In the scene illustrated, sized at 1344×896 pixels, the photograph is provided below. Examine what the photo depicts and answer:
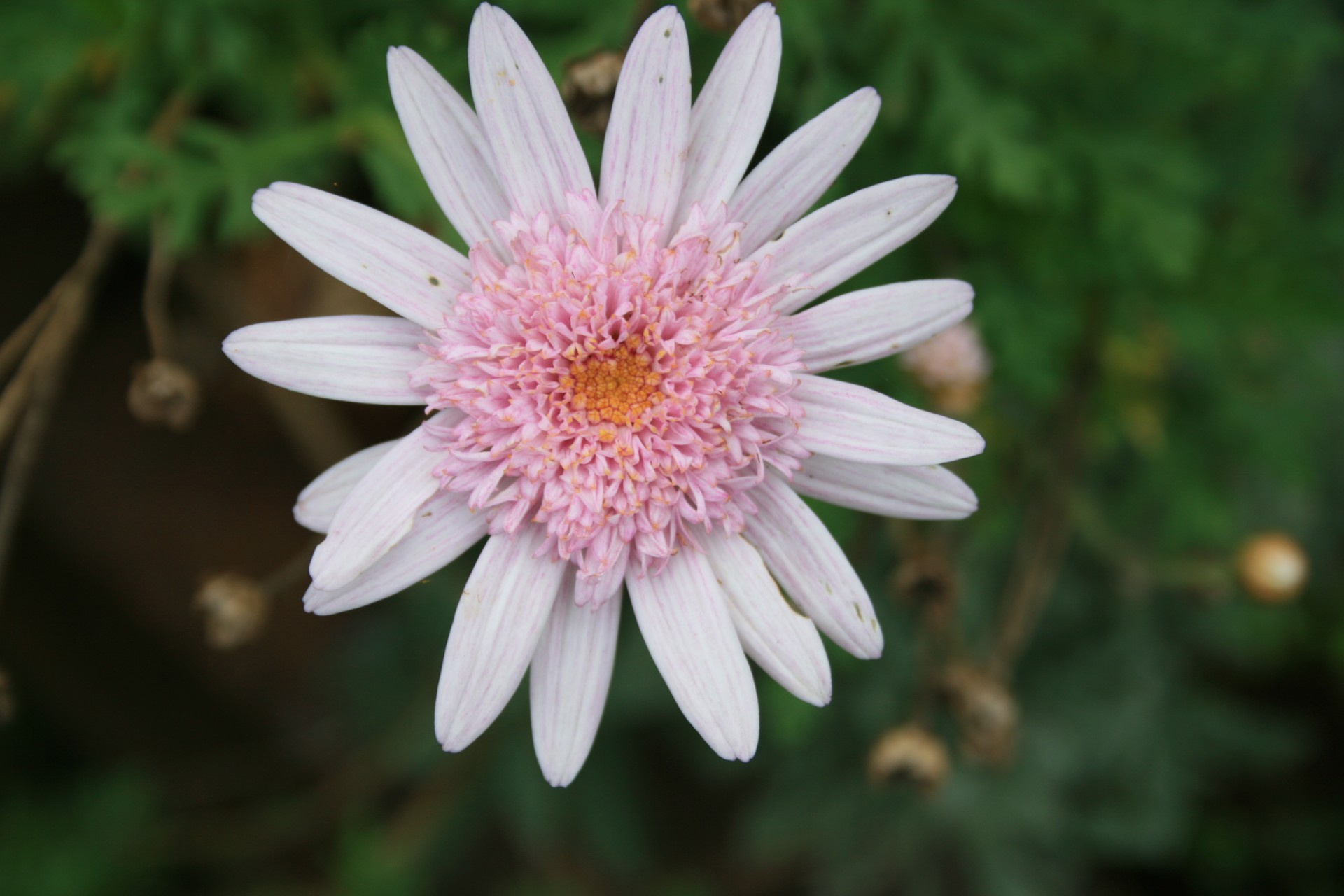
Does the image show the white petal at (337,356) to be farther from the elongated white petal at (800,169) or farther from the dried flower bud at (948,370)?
the dried flower bud at (948,370)

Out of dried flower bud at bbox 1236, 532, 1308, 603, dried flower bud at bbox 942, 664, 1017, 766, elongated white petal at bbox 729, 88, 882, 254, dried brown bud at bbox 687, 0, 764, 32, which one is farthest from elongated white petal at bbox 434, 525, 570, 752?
dried flower bud at bbox 1236, 532, 1308, 603

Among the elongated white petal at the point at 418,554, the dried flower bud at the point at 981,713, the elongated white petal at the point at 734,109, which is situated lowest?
the dried flower bud at the point at 981,713

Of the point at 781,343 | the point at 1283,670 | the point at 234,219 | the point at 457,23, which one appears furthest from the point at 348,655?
the point at 1283,670

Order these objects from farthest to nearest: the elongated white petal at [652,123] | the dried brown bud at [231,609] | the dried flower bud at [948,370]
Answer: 1. the dried flower bud at [948,370]
2. the dried brown bud at [231,609]
3. the elongated white petal at [652,123]

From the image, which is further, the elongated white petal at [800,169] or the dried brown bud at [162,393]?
the dried brown bud at [162,393]

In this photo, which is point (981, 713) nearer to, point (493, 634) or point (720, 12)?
point (493, 634)

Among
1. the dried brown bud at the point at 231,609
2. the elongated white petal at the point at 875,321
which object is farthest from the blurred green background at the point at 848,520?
the elongated white petal at the point at 875,321
